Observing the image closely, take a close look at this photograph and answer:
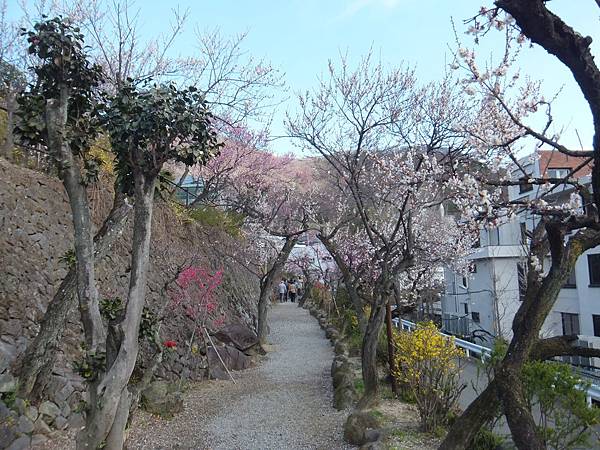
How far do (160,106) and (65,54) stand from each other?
111 cm

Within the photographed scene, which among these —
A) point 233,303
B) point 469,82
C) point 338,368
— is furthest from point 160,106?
point 233,303

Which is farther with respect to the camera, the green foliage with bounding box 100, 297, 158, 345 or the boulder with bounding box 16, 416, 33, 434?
the boulder with bounding box 16, 416, 33, 434

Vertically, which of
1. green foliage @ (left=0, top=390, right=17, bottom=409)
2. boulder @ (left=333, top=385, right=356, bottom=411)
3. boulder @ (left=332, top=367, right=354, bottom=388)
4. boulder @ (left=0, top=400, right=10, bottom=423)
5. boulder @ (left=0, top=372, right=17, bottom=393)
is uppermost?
boulder @ (left=0, top=372, right=17, bottom=393)

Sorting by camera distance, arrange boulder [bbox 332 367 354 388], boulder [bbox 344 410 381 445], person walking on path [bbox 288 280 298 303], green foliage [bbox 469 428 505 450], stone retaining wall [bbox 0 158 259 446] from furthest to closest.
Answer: person walking on path [bbox 288 280 298 303] → boulder [bbox 332 367 354 388] → stone retaining wall [bbox 0 158 259 446] → boulder [bbox 344 410 381 445] → green foliage [bbox 469 428 505 450]

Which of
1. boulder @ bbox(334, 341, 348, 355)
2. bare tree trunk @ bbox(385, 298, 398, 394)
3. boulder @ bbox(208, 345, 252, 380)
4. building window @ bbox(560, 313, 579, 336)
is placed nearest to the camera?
bare tree trunk @ bbox(385, 298, 398, 394)

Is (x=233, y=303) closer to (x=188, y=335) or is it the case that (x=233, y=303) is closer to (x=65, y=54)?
(x=188, y=335)

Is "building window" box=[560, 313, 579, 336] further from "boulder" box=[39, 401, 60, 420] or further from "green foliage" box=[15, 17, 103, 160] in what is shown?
"green foliage" box=[15, 17, 103, 160]

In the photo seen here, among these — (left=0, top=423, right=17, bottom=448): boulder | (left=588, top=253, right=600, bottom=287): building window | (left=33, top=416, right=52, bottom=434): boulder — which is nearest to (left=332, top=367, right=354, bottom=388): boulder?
(left=33, top=416, right=52, bottom=434): boulder

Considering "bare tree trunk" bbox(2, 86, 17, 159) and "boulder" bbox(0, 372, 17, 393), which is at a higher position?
"bare tree trunk" bbox(2, 86, 17, 159)

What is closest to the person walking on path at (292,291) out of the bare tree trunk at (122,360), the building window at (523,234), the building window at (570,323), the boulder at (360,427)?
the building window at (570,323)

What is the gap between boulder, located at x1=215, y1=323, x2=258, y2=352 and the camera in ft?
35.6

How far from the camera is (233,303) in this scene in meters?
14.0

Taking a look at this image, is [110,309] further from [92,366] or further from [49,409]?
[49,409]

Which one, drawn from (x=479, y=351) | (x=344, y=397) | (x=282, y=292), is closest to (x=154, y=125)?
(x=344, y=397)
